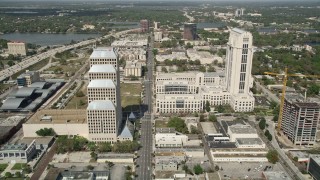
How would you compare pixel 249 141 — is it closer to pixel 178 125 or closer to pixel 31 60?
pixel 178 125

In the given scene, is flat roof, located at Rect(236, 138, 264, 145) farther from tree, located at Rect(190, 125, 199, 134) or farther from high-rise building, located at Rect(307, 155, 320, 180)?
high-rise building, located at Rect(307, 155, 320, 180)

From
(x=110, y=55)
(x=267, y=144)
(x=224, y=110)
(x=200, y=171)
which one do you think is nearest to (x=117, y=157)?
(x=200, y=171)

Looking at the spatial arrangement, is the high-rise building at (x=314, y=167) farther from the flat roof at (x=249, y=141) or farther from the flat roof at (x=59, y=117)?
the flat roof at (x=59, y=117)

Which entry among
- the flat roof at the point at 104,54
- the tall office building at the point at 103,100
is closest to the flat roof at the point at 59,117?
the tall office building at the point at 103,100

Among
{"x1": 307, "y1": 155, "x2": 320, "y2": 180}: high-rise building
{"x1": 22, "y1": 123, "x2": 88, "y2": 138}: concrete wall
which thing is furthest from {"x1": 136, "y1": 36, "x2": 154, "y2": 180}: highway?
{"x1": 307, "y1": 155, "x2": 320, "y2": 180}: high-rise building

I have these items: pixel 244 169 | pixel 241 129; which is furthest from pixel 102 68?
pixel 244 169

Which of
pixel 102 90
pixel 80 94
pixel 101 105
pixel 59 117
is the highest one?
pixel 102 90

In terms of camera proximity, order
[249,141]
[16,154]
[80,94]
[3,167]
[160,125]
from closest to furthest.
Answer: [3,167] < [16,154] < [249,141] < [160,125] < [80,94]
